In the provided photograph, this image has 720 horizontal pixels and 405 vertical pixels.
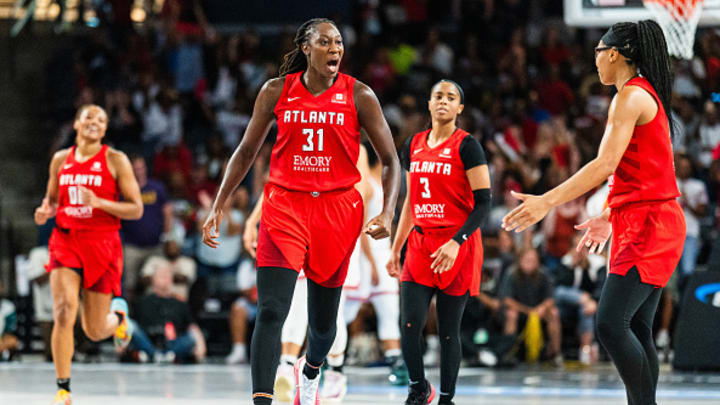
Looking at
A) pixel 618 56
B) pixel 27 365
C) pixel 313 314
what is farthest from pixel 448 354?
pixel 27 365

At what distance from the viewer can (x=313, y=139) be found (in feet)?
19.1

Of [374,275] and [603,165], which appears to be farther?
[374,275]

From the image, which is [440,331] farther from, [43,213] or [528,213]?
[43,213]

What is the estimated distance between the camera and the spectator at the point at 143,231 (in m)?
13.2

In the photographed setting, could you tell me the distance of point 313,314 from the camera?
6.09m

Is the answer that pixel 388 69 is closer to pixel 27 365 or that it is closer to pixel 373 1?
pixel 373 1

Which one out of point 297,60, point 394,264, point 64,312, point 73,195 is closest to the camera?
point 297,60

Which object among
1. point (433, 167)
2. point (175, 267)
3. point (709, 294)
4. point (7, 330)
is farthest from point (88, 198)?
point (709, 294)

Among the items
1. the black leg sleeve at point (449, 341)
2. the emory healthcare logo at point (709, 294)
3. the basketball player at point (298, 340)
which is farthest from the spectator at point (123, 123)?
the black leg sleeve at point (449, 341)

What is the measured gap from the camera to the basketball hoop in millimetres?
8930

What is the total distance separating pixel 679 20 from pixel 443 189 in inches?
124

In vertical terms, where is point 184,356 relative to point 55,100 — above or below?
below

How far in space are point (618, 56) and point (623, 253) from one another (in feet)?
3.31

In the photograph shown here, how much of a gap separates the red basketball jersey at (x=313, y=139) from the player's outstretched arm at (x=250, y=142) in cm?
5
